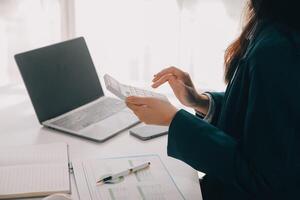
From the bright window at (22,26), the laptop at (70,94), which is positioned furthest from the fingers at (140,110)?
the bright window at (22,26)

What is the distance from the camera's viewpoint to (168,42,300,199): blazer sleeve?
2.73 feet

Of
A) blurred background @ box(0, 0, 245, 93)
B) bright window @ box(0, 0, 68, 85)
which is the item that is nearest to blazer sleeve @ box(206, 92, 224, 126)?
blurred background @ box(0, 0, 245, 93)

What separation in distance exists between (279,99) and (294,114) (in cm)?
4

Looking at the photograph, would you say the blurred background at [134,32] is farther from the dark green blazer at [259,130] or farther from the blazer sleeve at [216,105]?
the dark green blazer at [259,130]

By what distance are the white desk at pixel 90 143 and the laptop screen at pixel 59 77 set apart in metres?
0.08

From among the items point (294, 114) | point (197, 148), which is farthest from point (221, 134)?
point (294, 114)

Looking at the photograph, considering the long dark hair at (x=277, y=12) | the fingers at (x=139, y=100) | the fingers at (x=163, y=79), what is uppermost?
the long dark hair at (x=277, y=12)

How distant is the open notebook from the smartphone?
219 millimetres

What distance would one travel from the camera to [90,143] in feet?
4.07

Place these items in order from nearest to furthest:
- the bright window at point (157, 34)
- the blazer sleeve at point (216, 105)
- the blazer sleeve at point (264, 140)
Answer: the blazer sleeve at point (264, 140) < the blazer sleeve at point (216, 105) < the bright window at point (157, 34)

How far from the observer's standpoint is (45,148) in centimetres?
119

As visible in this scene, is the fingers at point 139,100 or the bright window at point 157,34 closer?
the fingers at point 139,100

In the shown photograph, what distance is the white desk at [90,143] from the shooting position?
105 cm

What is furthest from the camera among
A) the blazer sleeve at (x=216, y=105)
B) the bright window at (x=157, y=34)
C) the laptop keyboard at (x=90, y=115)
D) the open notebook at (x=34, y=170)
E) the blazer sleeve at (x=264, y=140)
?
the bright window at (x=157, y=34)
